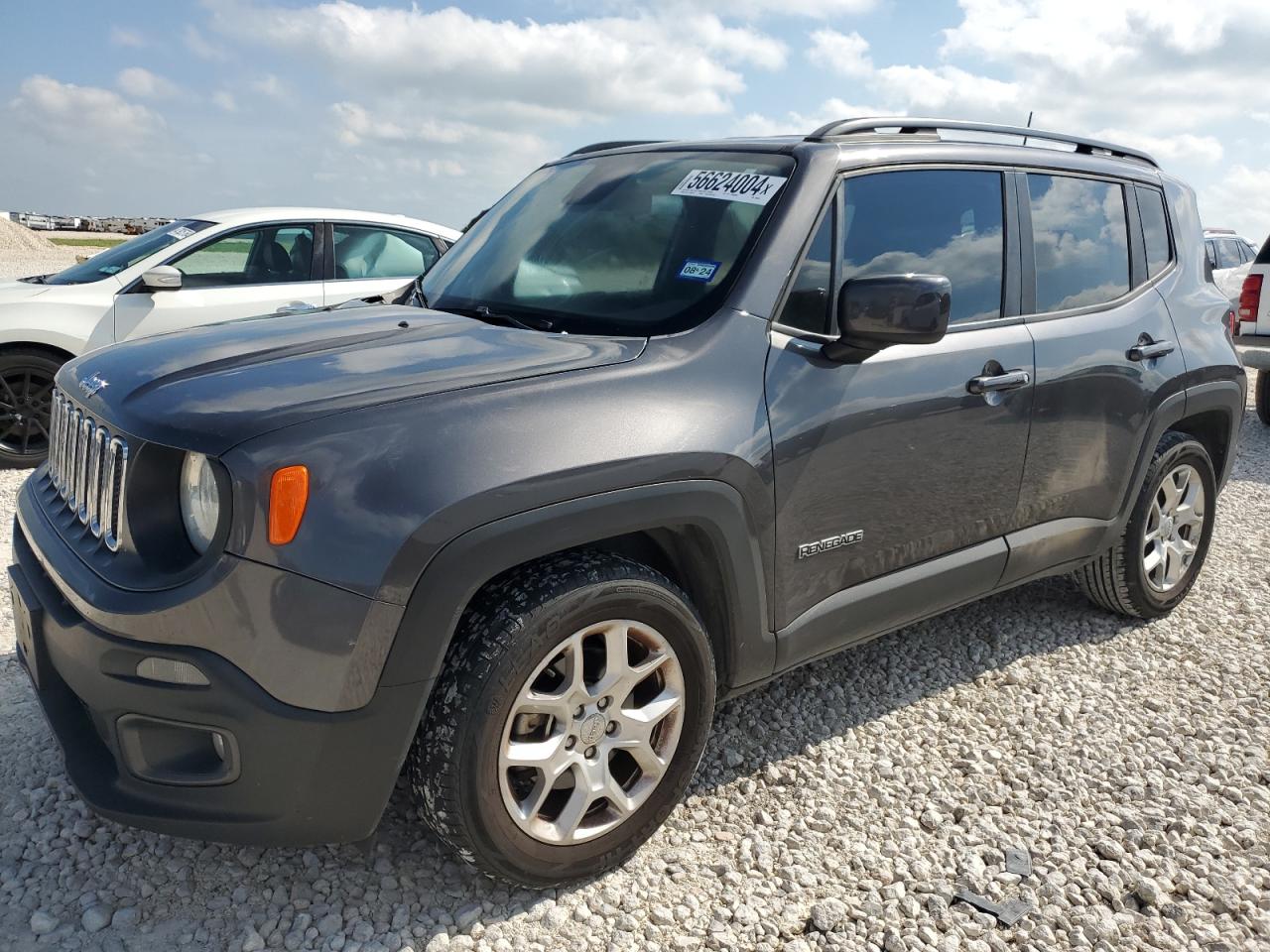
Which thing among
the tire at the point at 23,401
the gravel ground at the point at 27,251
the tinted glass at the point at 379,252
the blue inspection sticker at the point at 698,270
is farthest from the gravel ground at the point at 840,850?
the gravel ground at the point at 27,251

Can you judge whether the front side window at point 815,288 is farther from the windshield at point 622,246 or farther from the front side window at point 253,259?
the front side window at point 253,259

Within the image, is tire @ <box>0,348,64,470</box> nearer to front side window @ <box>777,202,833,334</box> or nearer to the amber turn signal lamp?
the amber turn signal lamp

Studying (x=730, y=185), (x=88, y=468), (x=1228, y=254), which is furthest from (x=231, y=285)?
(x=1228, y=254)

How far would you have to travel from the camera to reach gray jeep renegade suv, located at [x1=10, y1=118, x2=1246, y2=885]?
7.02 feet

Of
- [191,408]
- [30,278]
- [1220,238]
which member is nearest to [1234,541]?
[191,408]

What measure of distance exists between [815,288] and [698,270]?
337 mm

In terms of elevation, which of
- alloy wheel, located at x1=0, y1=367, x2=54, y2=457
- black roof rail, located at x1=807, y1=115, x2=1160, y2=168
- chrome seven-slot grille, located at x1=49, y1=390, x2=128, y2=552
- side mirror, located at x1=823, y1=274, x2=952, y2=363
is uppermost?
black roof rail, located at x1=807, y1=115, x2=1160, y2=168

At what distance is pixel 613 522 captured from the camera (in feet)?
7.91

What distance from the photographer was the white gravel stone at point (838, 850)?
2.49m

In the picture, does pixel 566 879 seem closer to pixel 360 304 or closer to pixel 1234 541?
pixel 360 304

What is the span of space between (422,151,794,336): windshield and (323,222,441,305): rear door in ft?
12.0

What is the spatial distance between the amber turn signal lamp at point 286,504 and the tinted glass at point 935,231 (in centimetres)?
168

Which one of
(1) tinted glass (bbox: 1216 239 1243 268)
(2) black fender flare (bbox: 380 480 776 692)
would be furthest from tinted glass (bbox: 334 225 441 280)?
(1) tinted glass (bbox: 1216 239 1243 268)

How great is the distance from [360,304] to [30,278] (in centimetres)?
498
